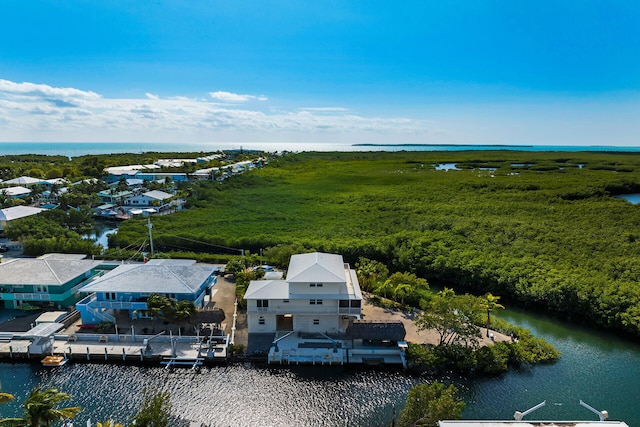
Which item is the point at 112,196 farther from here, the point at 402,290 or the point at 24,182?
the point at 402,290

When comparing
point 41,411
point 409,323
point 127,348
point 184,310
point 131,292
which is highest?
point 41,411

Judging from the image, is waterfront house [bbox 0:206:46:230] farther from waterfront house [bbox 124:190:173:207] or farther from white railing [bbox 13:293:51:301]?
white railing [bbox 13:293:51:301]

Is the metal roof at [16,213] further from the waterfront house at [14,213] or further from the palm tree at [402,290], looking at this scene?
the palm tree at [402,290]

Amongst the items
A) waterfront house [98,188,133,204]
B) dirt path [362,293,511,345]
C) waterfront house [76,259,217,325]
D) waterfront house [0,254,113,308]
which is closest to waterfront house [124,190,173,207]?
waterfront house [98,188,133,204]

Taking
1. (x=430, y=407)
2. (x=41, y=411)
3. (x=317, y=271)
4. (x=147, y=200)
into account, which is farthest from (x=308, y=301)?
(x=147, y=200)

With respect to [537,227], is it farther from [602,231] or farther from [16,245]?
[16,245]

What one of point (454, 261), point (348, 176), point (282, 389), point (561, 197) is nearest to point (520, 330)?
point (454, 261)
